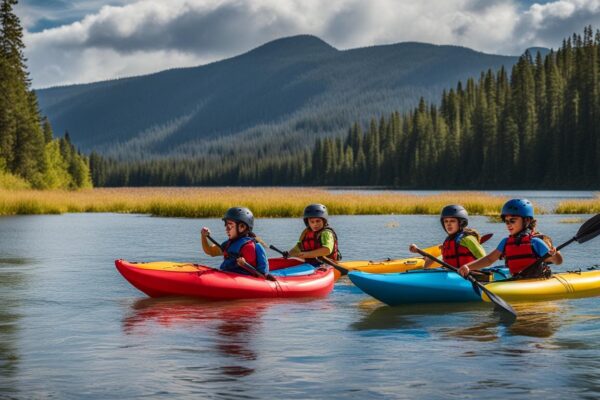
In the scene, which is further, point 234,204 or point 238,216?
point 234,204

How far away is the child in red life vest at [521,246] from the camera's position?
42.4 ft

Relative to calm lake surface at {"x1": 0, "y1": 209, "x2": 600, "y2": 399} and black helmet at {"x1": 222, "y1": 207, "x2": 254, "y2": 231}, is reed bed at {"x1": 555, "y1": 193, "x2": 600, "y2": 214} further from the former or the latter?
black helmet at {"x1": 222, "y1": 207, "x2": 254, "y2": 231}

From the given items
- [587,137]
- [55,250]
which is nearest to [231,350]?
[55,250]

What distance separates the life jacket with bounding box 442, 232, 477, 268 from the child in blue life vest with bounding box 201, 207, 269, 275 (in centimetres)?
293

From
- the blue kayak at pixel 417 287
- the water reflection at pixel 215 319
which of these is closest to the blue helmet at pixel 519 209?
the blue kayak at pixel 417 287

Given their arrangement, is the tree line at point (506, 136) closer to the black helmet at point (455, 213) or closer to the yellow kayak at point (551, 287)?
the yellow kayak at point (551, 287)

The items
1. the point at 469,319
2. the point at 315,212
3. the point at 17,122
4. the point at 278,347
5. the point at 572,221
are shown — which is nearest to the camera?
the point at 278,347

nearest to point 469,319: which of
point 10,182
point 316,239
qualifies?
point 316,239

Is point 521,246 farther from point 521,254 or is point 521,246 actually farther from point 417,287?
point 417,287

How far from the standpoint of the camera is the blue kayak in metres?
12.9

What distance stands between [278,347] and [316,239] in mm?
5211

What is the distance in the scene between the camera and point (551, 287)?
13.6m

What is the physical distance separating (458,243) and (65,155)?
8132 cm

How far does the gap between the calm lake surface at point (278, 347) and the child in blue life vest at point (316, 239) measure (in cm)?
77
